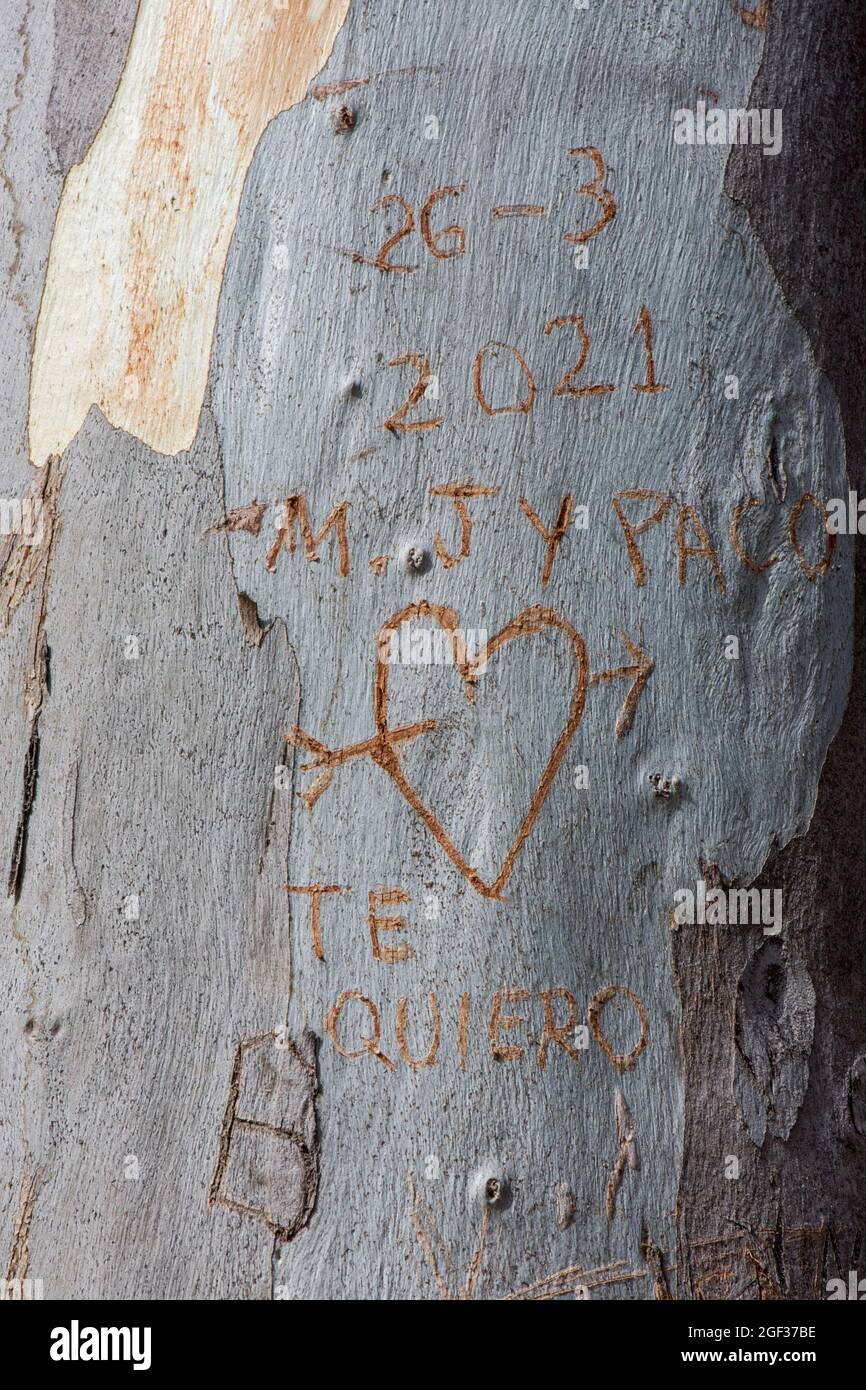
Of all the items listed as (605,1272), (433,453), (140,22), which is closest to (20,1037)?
(605,1272)

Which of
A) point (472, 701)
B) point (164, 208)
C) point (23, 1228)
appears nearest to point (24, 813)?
point (23, 1228)

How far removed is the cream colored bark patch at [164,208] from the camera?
141 centimetres

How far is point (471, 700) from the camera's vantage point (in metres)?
1.32

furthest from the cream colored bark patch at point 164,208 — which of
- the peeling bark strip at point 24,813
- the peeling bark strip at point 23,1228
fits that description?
the peeling bark strip at point 23,1228

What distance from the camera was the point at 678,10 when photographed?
54.1 inches

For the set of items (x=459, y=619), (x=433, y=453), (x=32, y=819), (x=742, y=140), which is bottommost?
(x=32, y=819)

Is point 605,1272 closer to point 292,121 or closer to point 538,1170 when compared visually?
point 538,1170

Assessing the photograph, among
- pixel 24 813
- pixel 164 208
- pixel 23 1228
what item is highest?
pixel 164 208

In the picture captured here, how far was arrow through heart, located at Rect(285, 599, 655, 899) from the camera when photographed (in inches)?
51.5

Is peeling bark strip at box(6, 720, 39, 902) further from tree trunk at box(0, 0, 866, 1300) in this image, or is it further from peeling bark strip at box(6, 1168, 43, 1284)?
peeling bark strip at box(6, 1168, 43, 1284)

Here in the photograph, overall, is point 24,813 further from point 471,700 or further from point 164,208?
point 164,208

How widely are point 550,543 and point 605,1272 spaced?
77cm

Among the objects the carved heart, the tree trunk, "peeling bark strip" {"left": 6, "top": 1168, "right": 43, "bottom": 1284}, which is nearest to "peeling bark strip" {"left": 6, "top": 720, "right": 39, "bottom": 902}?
the tree trunk

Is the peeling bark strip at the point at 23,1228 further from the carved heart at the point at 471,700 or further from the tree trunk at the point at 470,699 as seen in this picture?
the carved heart at the point at 471,700
